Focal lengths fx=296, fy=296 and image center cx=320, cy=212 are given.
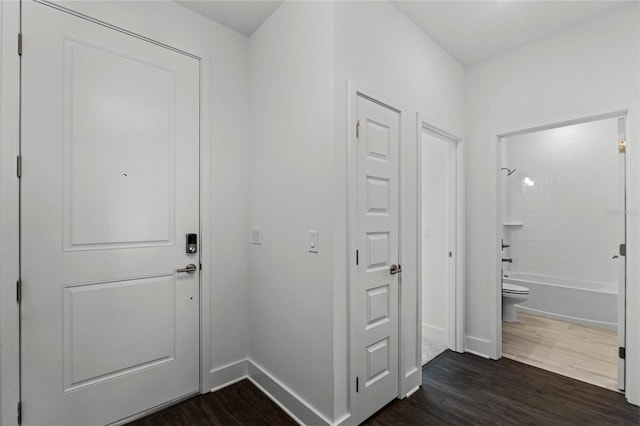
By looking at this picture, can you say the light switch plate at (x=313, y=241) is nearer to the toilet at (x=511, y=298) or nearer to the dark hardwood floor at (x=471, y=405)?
the dark hardwood floor at (x=471, y=405)

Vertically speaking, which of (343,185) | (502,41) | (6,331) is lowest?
(6,331)

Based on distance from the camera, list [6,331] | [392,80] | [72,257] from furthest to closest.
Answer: [392,80] → [72,257] → [6,331]

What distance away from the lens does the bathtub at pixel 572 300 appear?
352cm

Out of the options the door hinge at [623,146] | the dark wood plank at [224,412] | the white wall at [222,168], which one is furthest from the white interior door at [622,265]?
the white wall at [222,168]

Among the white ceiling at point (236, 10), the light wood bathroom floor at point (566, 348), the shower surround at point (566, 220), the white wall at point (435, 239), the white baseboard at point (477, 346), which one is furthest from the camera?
the shower surround at point (566, 220)

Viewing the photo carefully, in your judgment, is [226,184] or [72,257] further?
[226,184]

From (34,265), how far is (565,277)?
18.1 ft

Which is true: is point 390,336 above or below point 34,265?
below

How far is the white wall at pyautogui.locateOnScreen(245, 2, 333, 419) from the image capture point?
1.77 m

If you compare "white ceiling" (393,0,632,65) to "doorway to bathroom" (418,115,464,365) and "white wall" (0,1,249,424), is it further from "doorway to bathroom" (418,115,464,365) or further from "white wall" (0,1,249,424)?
"white wall" (0,1,249,424)

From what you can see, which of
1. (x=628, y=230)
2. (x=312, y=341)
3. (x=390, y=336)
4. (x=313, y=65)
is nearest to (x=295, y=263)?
(x=312, y=341)

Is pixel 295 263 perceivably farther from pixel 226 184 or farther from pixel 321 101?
pixel 321 101

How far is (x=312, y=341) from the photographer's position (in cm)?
185

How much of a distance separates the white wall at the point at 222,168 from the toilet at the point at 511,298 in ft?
9.90
